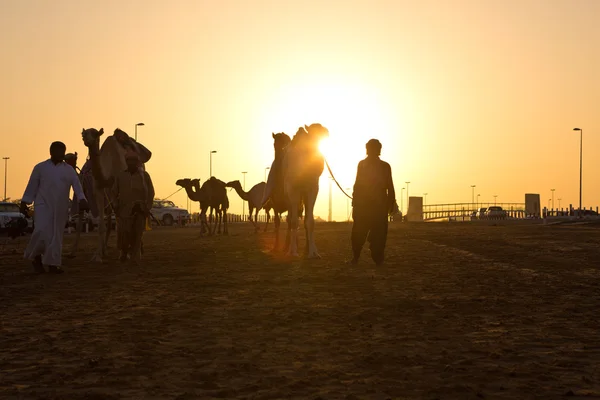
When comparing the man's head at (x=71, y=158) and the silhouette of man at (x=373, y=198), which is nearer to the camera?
the silhouette of man at (x=373, y=198)

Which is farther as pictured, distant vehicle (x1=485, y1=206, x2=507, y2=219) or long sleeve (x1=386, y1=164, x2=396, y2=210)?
distant vehicle (x1=485, y1=206, x2=507, y2=219)

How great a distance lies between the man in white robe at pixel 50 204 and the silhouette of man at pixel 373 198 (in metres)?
4.71

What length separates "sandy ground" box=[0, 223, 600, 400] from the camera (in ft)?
19.2

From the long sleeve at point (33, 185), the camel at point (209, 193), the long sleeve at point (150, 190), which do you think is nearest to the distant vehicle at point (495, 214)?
the camel at point (209, 193)

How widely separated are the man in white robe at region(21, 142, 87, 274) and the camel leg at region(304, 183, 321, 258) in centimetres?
467

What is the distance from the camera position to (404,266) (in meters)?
15.7

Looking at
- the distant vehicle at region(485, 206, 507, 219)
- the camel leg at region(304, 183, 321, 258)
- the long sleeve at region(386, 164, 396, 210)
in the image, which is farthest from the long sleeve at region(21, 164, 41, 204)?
the distant vehicle at region(485, 206, 507, 219)

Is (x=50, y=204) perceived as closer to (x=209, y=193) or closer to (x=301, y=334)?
(x=301, y=334)

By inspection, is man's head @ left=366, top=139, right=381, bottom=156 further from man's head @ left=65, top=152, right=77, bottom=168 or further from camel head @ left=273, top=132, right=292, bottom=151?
man's head @ left=65, top=152, right=77, bottom=168

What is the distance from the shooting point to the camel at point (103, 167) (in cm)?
1620

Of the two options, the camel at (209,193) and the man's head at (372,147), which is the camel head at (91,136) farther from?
the camel at (209,193)

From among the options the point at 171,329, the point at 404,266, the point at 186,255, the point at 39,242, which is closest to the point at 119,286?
the point at 39,242

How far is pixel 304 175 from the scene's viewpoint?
1747 cm

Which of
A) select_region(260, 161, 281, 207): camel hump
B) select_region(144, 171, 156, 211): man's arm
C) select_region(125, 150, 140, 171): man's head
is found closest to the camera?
select_region(125, 150, 140, 171): man's head
